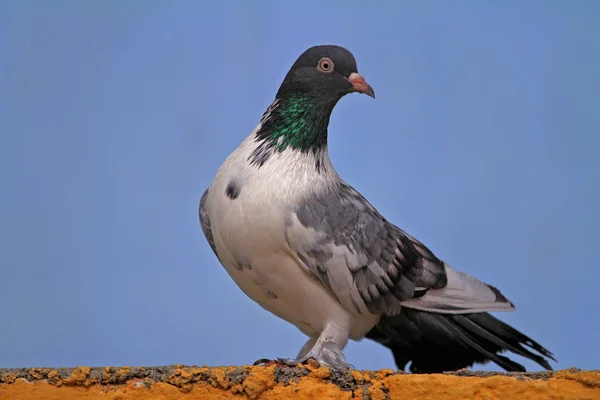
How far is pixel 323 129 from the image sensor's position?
3801mm

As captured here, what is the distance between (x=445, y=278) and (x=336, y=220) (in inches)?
26.7

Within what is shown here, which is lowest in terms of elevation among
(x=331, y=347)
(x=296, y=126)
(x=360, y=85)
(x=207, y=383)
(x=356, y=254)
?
(x=207, y=383)

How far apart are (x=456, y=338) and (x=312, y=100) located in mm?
1262

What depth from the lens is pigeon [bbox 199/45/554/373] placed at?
3447mm

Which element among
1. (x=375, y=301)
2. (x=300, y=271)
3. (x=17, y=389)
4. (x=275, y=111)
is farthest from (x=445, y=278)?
(x=17, y=389)

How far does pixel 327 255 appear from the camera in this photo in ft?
11.2

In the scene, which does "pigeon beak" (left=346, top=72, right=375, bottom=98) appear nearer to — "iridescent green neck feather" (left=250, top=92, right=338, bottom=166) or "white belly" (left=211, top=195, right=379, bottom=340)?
"iridescent green neck feather" (left=250, top=92, right=338, bottom=166)

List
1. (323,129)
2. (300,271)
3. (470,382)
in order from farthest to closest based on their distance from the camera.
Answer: (323,129), (300,271), (470,382)

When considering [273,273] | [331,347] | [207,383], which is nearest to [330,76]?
[273,273]

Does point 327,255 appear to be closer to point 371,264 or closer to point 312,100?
point 371,264

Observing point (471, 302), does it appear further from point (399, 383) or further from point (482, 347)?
point (399, 383)

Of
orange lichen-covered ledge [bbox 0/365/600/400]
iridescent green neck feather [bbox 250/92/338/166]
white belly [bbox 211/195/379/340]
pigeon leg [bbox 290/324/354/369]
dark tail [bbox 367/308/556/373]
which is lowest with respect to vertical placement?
orange lichen-covered ledge [bbox 0/365/600/400]

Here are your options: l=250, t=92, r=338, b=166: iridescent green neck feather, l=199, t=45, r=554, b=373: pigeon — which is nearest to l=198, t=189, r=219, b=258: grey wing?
l=199, t=45, r=554, b=373: pigeon

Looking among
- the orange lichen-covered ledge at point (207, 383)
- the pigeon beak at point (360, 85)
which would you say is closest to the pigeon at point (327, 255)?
the pigeon beak at point (360, 85)
